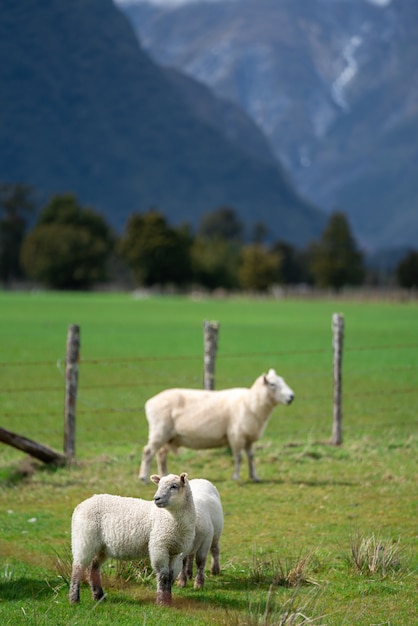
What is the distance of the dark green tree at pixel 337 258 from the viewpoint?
126500 mm

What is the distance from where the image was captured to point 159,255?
4978 inches

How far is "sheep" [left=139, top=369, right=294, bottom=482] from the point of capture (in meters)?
12.2

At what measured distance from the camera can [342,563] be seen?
332 inches

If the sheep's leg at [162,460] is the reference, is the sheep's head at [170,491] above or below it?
above

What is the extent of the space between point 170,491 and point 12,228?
16721 centimetres

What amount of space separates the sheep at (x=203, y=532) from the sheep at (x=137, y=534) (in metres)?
0.36

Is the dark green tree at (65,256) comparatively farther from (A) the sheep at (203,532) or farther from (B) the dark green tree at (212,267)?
(A) the sheep at (203,532)

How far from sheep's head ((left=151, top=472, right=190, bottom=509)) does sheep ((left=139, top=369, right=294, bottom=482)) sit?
Result: 4864 mm

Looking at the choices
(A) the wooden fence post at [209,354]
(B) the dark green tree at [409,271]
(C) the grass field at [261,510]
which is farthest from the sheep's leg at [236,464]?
(B) the dark green tree at [409,271]

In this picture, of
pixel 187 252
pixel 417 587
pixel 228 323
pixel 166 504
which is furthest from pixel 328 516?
pixel 187 252

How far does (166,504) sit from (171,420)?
5.14 meters

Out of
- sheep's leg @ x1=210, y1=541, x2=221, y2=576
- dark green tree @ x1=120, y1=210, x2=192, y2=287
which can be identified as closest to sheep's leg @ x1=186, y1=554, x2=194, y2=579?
sheep's leg @ x1=210, y1=541, x2=221, y2=576

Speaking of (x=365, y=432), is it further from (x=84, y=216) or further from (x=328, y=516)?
(x=84, y=216)

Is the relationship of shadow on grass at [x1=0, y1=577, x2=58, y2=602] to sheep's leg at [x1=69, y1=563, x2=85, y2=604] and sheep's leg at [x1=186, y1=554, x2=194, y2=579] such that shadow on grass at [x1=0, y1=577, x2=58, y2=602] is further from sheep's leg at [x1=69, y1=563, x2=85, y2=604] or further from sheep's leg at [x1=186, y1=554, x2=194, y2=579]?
sheep's leg at [x1=186, y1=554, x2=194, y2=579]
